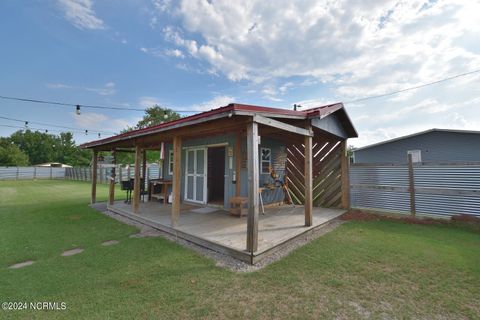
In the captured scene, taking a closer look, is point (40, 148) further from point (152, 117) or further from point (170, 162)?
point (170, 162)

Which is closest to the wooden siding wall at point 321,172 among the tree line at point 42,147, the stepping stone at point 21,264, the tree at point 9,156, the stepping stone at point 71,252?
the stepping stone at point 71,252

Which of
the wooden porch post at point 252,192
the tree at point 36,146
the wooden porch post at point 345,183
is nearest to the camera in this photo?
the wooden porch post at point 252,192

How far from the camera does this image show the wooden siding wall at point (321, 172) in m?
6.66

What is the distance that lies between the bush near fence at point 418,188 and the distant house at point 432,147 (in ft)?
12.8

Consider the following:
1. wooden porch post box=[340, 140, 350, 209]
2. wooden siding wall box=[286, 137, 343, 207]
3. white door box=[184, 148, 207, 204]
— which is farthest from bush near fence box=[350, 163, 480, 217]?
white door box=[184, 148, 207, 204]

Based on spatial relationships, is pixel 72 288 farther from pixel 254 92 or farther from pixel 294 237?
pixel 254 92

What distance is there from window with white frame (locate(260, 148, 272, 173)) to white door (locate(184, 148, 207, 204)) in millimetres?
1750

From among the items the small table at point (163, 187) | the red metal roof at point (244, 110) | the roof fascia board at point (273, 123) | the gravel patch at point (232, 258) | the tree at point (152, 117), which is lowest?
the gravel patch at point (232, 258)

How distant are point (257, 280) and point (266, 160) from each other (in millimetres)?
4376

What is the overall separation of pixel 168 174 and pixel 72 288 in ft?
18.4

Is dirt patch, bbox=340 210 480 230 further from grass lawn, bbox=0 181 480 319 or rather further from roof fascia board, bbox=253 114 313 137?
roof fascia board, bbox=253 114 313 137

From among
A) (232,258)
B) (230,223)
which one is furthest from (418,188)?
(232,258)

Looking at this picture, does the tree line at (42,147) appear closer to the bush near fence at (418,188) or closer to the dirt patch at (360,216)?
the dirt patch at (360,216)

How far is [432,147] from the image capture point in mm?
10625
